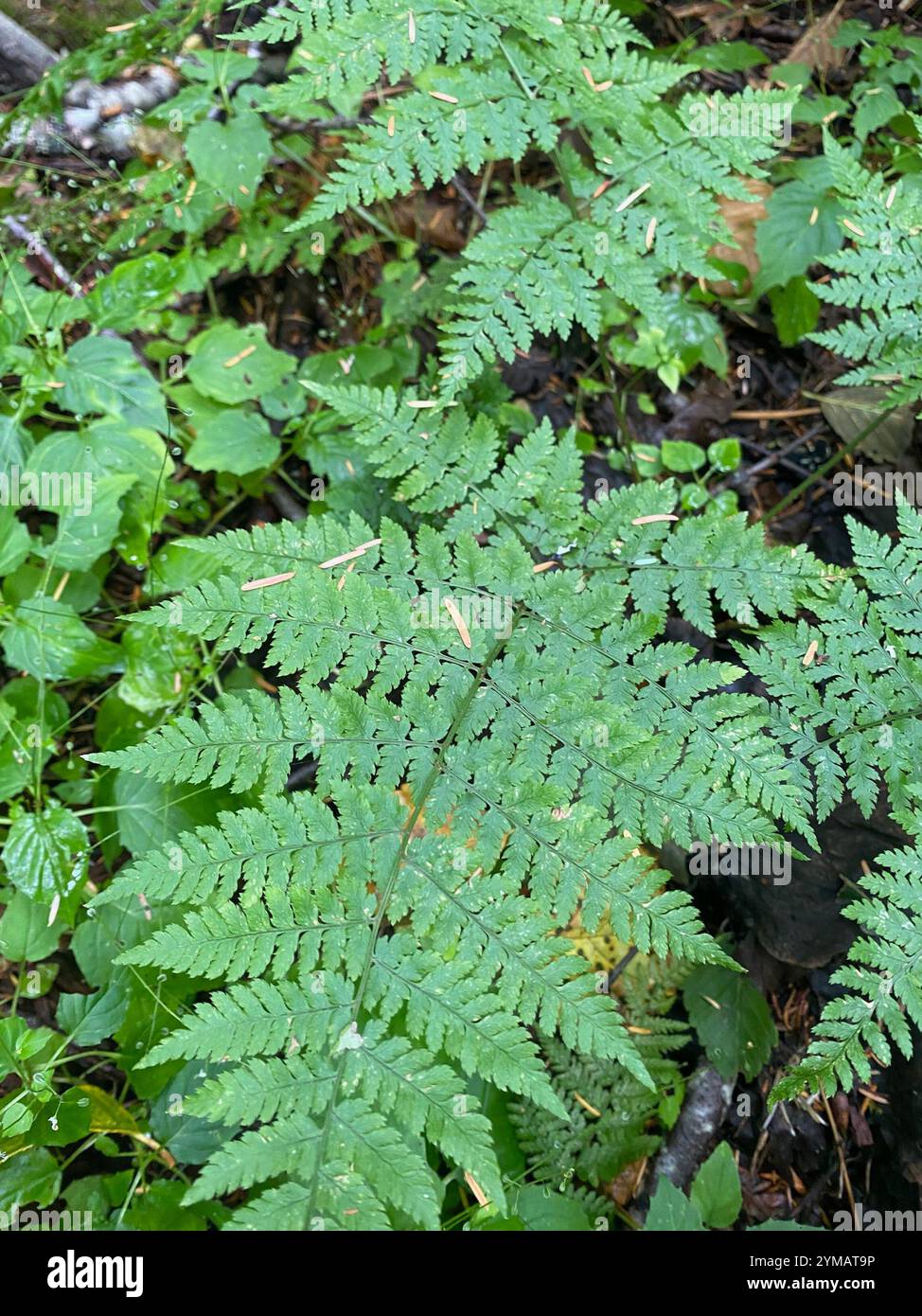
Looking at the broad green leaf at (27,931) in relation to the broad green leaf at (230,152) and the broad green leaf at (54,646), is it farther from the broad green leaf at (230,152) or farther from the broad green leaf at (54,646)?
the broad green leaf at (230,152)

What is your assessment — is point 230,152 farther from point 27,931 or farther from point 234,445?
point 27,931

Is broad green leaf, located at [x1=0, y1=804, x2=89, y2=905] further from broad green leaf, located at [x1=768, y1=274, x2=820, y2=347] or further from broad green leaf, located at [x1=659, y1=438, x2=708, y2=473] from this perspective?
broad green leaf, located at [x1=768, y1=274, x2=820, y2=347]

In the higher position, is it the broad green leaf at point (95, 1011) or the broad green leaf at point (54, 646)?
the broad green leaf at point (54, 646)

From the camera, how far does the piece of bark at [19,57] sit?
4426 millimetres

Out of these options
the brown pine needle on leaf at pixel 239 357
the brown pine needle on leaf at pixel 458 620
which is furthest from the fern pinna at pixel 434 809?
the brown pine needle on leaf at pixel 239 357

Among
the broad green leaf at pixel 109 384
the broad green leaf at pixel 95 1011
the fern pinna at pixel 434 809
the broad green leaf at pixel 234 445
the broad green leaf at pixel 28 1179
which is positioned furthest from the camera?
the broad green leaf at pixel 234 445

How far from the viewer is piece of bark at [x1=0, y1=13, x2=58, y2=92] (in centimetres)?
443

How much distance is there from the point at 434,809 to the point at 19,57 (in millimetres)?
4516

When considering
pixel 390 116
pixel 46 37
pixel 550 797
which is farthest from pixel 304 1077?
pixel 46 37

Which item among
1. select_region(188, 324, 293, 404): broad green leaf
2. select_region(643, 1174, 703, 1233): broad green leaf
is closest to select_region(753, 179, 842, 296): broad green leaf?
select_region(188, 324, 293, 404): broad green leaf

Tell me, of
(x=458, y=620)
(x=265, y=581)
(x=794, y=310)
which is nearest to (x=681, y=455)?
(x=794, y=310)

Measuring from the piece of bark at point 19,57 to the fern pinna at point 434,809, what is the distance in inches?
137

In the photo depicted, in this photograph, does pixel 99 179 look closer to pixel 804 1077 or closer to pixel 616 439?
pixel 616 439
